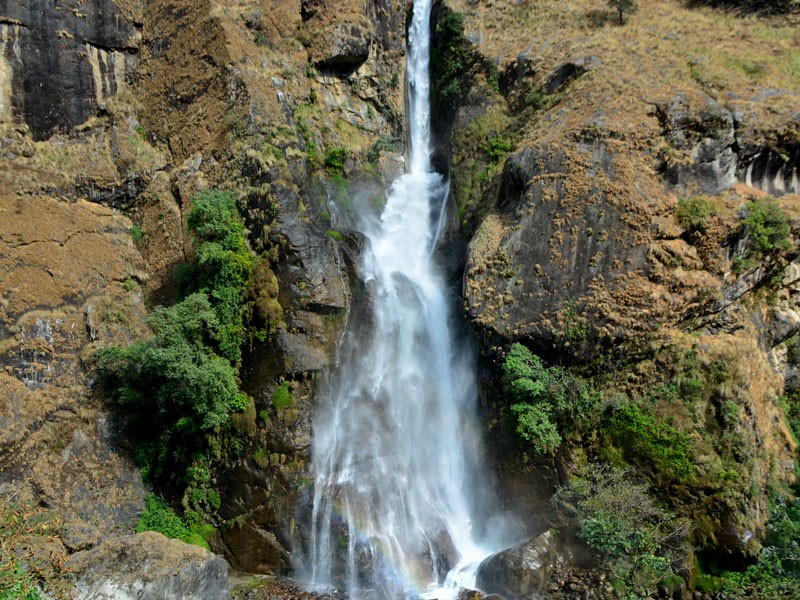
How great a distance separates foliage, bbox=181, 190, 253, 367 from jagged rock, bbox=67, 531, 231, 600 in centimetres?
644

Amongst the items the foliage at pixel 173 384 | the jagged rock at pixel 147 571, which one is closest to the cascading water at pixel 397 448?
the jagged rock at pixel 147 571

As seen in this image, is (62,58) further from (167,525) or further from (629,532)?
(629,532)

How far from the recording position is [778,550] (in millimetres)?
15141

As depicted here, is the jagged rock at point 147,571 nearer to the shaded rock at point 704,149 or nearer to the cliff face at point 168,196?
the cliff face at point 168,196

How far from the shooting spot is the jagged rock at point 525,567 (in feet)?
51.7

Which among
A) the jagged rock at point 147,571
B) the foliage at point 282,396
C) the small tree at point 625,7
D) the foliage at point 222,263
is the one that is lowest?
the jagged rock at point 147,571

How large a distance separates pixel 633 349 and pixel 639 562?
613 centimetres

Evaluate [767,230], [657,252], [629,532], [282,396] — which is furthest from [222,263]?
[767,230]

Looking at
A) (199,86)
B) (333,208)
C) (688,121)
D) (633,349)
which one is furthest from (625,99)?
(199,86)

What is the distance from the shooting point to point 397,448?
63.4ft

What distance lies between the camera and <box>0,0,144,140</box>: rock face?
22906mm

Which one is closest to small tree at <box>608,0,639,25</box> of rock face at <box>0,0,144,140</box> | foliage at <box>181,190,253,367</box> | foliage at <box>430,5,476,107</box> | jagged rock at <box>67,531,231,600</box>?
foliage at <box>430,5,476,107</box>

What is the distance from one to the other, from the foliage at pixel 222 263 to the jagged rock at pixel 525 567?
10.8m

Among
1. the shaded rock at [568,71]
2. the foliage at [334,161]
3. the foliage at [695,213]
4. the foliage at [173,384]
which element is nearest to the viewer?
the foliage at [173,384]
